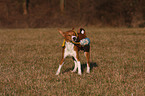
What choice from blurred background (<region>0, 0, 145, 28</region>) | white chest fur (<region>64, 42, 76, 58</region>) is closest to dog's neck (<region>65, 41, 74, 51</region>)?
white chest fur (<region>64, 42, 76, 58</region>)

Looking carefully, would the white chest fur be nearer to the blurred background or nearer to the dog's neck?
the dog's neck

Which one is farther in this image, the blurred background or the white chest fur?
the blurred background

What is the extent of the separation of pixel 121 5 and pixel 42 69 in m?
29.7

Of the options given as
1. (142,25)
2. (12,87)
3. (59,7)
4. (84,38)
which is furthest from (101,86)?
(59,7)

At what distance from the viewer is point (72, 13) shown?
36750mm

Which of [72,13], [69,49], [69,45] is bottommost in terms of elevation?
[69,49]

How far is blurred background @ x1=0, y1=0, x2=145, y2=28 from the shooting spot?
106 ft

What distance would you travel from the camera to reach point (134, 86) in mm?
5703

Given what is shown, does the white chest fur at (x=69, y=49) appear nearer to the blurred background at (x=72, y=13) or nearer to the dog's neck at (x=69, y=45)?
the dog's neck at (x=69, y=45)

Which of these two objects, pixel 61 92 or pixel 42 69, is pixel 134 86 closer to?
pixel 61 92

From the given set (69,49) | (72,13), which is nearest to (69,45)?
(69,49)

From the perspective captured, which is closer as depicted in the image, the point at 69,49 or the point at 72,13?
the point at 69,49

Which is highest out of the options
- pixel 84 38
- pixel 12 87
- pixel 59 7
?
pixel 59 7

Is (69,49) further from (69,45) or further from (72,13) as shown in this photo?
(72,13)
